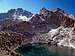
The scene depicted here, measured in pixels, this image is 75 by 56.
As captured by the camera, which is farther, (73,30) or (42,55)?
(73,30)

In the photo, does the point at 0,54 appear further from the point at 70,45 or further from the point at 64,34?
the point at 64,34

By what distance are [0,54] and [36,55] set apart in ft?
147

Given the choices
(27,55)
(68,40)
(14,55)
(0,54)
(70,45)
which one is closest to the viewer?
(0,54)

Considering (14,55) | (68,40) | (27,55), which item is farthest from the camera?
(68,40)

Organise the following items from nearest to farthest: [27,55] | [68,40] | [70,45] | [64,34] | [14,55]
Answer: [14,55]
[27,55]
[70,45]
[68,40]
[64,34]

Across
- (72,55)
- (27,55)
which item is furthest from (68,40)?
(27,55)

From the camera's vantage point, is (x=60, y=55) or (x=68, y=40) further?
(x=68, y=40)

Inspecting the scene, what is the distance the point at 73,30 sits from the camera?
17900 centimetres

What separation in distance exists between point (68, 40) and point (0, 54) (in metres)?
117

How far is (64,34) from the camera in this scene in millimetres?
188625

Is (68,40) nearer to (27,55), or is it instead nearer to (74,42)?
(74,42)

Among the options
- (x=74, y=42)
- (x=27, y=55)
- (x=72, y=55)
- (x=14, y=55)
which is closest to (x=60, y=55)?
(x=72, y=55)

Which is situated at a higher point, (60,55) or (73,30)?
(73,30)

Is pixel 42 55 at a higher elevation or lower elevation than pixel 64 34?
lower
